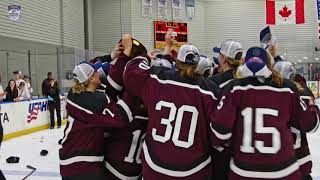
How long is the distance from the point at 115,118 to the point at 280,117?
3.25ft

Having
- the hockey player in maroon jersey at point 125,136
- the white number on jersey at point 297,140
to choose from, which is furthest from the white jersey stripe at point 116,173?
Result: the white number on jersey at point 297,140

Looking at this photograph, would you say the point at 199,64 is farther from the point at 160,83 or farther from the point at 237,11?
the point at 237,11

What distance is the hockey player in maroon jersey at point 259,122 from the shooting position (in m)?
2.30

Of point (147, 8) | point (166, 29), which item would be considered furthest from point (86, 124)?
point (166, 29)

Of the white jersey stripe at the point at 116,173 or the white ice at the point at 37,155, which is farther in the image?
the white ice at the point at 37,155

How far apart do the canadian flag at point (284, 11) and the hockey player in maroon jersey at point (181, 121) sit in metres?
17.3

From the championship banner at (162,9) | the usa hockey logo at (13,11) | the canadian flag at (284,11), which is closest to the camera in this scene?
the usa hockey logo at (13,11)

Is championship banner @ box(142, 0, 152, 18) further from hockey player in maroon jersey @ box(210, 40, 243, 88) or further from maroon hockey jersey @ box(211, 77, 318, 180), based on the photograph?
maroon hockey jersey @ box(211, 77, 318, 180)

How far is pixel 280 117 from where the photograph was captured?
7.59 feet

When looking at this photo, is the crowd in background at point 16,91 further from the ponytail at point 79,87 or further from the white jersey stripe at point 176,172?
the white jersey stripe at point 176,172

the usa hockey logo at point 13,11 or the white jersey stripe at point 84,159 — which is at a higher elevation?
the usa hockey logo at point 13,11

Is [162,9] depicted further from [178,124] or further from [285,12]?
[178,124]

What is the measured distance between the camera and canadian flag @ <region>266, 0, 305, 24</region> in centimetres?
1900

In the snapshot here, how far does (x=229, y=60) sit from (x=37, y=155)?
5838mm
